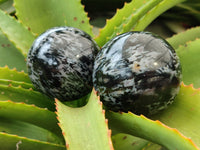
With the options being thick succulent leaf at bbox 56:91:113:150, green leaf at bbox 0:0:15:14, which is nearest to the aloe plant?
thick succulent leaf at bbox 56:91:113:150

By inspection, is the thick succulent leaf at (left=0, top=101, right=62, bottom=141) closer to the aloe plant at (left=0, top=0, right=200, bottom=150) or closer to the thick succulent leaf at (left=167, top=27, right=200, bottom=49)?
the aloe plant at (left=0, top=0, right=200, bottom=150)

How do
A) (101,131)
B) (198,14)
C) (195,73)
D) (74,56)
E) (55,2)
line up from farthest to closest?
(198,14), (55,2), (195,73), (74,56), (101,131)

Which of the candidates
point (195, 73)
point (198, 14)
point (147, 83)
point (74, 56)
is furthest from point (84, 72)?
point (198, 14)

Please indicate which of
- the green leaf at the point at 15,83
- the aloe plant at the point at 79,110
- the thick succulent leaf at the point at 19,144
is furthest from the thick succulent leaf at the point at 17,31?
the thick succulent leaf at the point at 19,144

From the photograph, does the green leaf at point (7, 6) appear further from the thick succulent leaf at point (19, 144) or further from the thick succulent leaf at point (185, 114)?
the thick succulent leaf at point (185, 114)

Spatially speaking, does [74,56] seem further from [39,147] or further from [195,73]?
[195,73]

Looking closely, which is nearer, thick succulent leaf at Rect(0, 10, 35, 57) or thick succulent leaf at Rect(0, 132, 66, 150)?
thick succulent leaf at Rect(0, 132, 66, 150)
